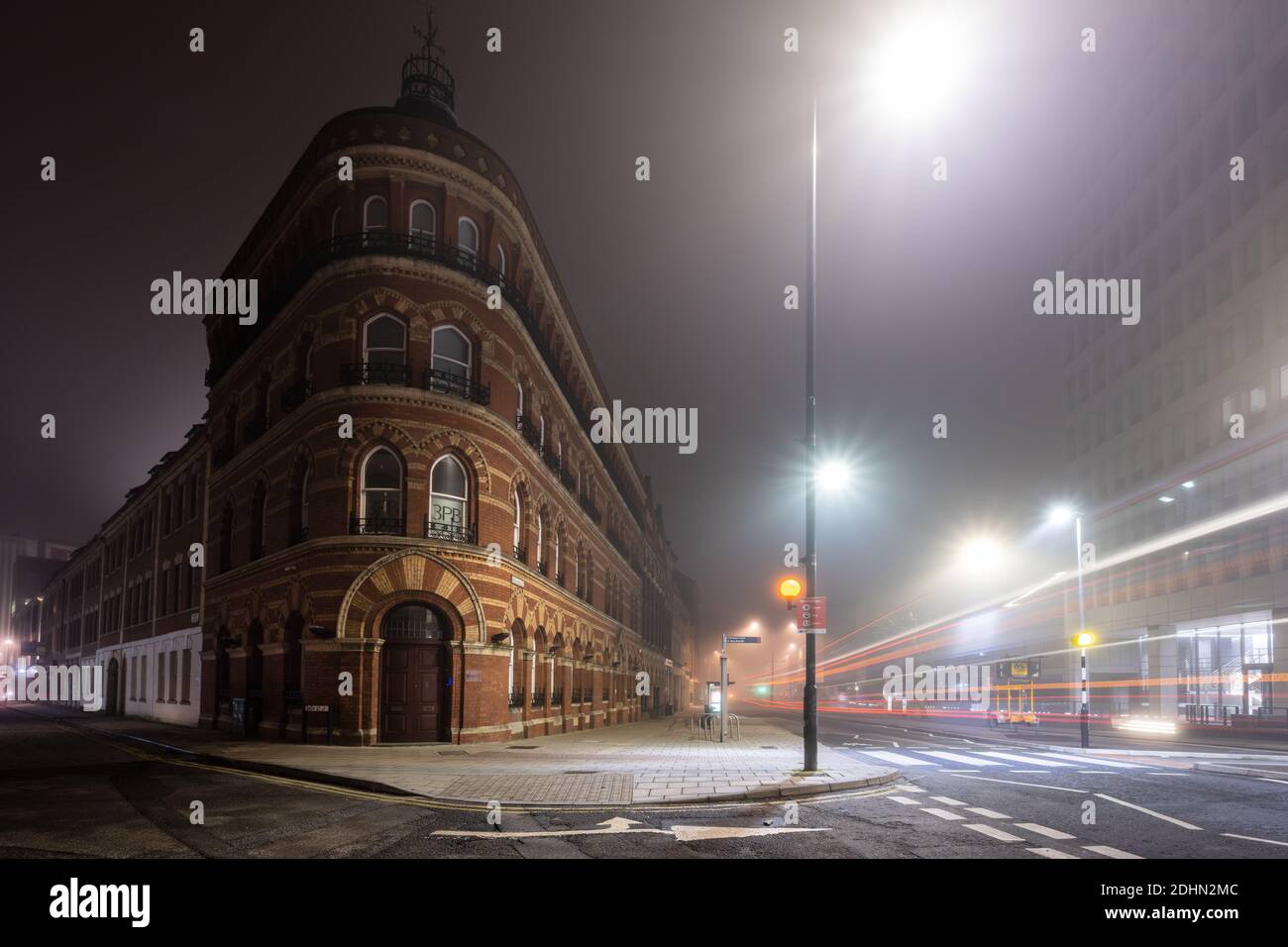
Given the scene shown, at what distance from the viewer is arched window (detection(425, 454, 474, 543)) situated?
81.7 feet

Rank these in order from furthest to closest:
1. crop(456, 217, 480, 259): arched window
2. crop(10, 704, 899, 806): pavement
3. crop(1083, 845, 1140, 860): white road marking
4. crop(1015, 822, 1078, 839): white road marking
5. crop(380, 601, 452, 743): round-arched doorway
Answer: crop(456, 217, 480, 259): arched window
crop(380, 601, 452, 743): round-arched doorway
crop(10, 704, 899, 806): pavement
crop(1015, 822, 1078, 839): white road marking
crop(1083, 845, 1140, 860): white road marking

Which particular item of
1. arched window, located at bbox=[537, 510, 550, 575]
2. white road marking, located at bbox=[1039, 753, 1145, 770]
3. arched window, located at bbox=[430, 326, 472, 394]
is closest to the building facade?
white road marking, located at bbox=[1039, 753, 1145, 770]

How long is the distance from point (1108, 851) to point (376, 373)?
20075 mm

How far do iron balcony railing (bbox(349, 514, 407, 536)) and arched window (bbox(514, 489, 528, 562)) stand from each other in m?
5.01

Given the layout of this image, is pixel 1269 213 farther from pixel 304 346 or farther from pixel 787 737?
pixel 304 346

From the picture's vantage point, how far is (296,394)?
88.1 ft

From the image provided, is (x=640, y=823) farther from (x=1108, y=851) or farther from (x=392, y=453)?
(x=392, y=453)

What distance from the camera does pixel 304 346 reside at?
90.0ft

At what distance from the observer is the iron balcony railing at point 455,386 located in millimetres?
24875

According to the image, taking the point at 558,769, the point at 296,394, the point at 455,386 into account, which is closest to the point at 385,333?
the point at 455,386

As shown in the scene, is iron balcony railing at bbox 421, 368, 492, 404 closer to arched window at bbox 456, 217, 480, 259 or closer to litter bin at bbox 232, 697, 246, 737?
arched window at bbox 456, 217, 480, 259

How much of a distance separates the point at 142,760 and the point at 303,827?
39.2ft

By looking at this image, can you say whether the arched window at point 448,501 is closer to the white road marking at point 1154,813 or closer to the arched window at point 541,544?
the arched window at point 541,544
